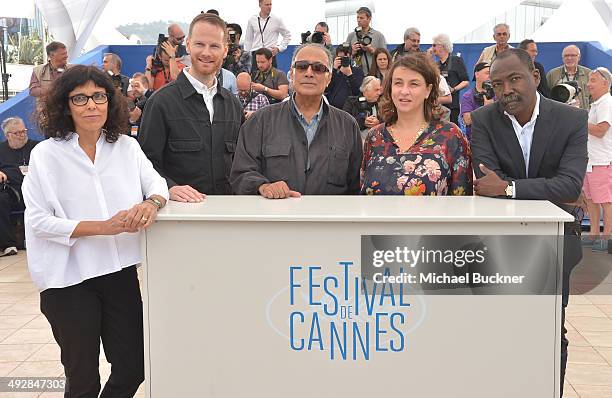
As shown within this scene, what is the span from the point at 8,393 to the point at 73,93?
76.0 inches

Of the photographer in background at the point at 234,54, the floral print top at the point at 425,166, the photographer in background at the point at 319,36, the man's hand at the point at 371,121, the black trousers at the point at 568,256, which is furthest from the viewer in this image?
the photographer in background at the point at 234,54

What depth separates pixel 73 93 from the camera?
2.62 m

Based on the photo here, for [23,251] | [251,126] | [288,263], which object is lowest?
[23,251]

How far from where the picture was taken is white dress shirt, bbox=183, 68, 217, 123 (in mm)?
3408

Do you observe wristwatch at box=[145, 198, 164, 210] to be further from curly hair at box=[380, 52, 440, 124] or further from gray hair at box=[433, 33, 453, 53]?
gray hair at box=[433, 33, 453, 53]

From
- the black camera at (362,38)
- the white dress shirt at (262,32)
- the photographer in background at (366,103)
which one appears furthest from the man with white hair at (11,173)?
the black camera at (362,38)

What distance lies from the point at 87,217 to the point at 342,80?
566cm

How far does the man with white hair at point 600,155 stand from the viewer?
23.5ft

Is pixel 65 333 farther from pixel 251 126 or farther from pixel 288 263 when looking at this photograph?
pixel 251 126

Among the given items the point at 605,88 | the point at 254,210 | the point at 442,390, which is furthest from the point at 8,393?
the point at 605,88

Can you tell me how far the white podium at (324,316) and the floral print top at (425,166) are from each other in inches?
18.9

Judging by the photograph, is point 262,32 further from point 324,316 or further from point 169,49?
point 324,316

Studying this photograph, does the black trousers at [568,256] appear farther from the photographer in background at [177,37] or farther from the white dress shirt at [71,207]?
the photographer in background at [177,37]

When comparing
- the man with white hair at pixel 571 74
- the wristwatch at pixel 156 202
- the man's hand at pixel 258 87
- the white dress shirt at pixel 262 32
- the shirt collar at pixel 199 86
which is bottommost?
the wristwatch at pixel 156 202
